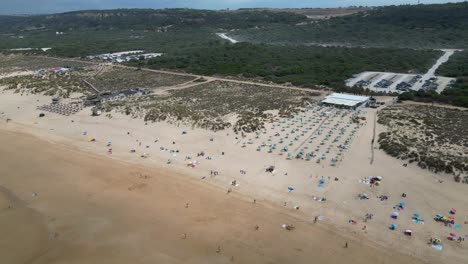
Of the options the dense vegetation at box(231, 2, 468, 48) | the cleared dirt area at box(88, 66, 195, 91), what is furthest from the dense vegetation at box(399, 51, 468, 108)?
the dense vegetation at box(231, 2, 468, 48)

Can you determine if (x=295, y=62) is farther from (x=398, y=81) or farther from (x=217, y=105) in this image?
(x=217, y=105)

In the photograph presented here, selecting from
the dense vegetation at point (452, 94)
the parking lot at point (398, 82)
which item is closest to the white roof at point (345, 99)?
the dense vegetation at point (452, 94)

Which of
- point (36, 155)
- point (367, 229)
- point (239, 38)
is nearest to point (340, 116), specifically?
point (367, 229)

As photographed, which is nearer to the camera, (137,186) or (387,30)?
(137,186)

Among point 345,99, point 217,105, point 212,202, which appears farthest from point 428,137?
point 217,105

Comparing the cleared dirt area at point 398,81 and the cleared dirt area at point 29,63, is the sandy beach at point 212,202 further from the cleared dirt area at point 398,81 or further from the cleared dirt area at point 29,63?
the cleared dirt area at point 29,63

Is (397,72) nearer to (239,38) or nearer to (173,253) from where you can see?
(173,253)
